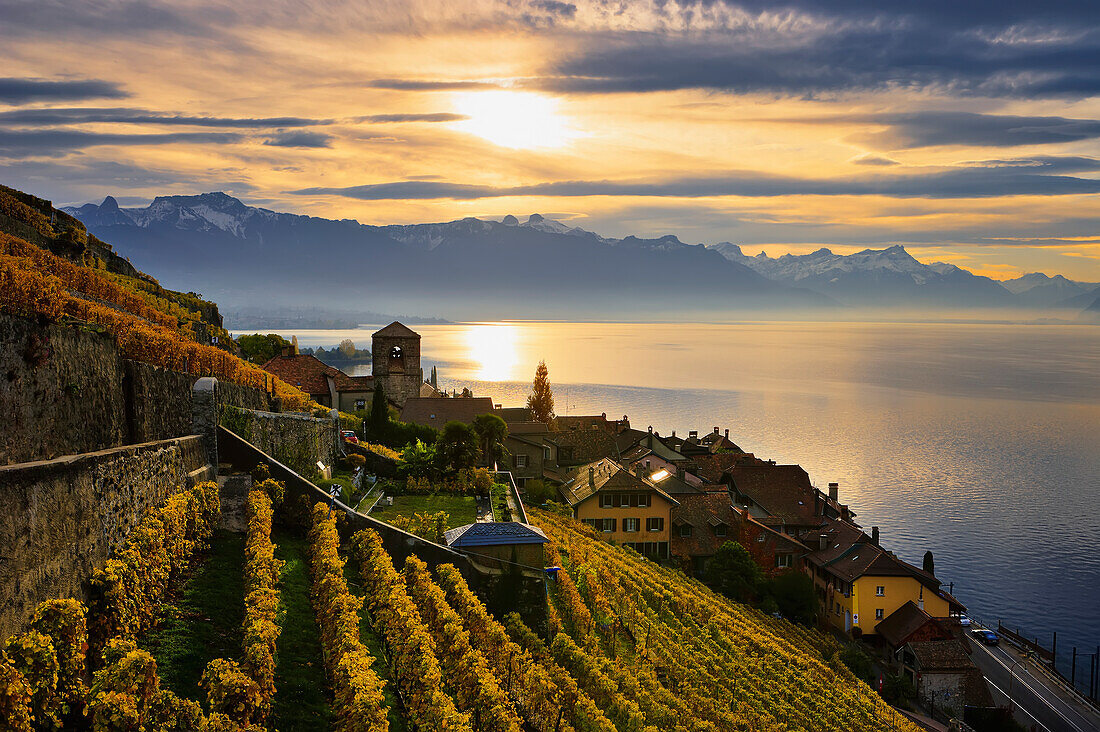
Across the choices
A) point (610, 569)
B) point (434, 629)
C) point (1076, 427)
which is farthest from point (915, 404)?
point (434, 629)

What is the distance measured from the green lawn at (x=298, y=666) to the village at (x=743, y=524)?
72.5ft

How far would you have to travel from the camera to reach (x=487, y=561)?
1759 cm

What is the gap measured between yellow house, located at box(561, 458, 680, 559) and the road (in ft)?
63.7

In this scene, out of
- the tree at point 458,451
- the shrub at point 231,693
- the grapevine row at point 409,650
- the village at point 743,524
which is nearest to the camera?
the shrub at point 231,693

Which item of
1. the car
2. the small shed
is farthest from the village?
the small shed

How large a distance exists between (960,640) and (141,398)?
4378 cm

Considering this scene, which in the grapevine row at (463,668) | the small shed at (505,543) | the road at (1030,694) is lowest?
the road at (1030,694)

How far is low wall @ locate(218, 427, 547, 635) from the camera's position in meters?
17.3

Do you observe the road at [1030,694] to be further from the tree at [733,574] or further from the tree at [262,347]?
the tree at [262,347]

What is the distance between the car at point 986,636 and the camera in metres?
49.4

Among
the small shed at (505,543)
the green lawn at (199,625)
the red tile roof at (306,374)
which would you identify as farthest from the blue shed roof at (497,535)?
the red tile roof at (306,374)

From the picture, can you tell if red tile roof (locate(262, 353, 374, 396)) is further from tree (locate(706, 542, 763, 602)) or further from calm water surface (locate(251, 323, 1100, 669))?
calm water surface (locate(251, 323, 1100, 669))

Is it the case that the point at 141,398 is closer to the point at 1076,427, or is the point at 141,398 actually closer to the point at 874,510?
the point at 874,510

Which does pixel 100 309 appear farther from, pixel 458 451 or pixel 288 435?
pixel 458 451
